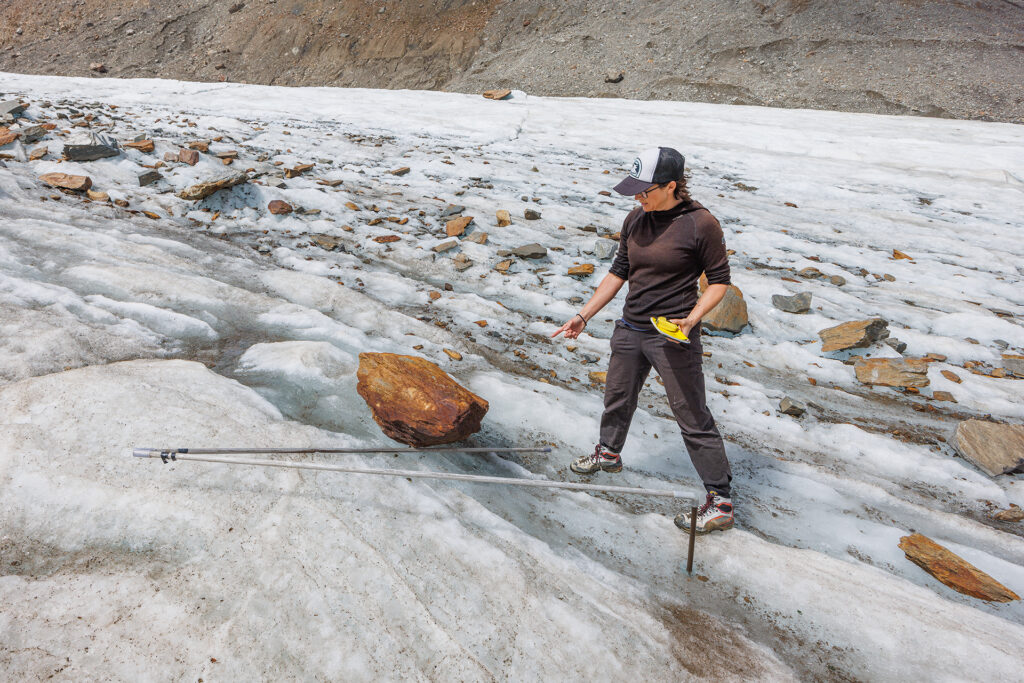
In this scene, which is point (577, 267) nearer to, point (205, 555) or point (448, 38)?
point (205, 555)

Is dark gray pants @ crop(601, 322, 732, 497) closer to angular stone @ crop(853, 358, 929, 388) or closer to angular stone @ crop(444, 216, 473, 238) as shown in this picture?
angular stone @ crop(853, 358, 929, 388)

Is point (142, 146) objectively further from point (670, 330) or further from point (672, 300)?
point (670, 330)

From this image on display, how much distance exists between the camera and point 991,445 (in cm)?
430

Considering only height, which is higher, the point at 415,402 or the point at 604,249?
the point at 604,249

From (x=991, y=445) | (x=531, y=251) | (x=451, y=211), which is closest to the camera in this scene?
(x=991, y=445)

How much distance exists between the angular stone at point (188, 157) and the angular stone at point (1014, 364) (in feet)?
36.4

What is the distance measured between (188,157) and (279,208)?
2.21 meters

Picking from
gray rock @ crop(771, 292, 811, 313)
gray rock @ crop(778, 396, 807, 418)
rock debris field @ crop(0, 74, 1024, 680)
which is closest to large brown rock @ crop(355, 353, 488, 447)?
rock debris field @ crop(0, 74, 1024, 680)

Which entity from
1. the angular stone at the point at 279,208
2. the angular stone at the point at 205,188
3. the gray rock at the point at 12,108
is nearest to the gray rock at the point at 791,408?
the angular stone at the point at 279,208

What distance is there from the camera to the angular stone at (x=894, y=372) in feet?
17.6

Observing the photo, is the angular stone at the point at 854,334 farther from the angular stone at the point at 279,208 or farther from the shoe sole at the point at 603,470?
the angular stone at the point at 279,208

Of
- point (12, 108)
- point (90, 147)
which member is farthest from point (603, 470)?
point (12, 108)

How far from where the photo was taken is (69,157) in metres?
7.57

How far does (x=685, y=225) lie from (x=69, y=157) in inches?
348
